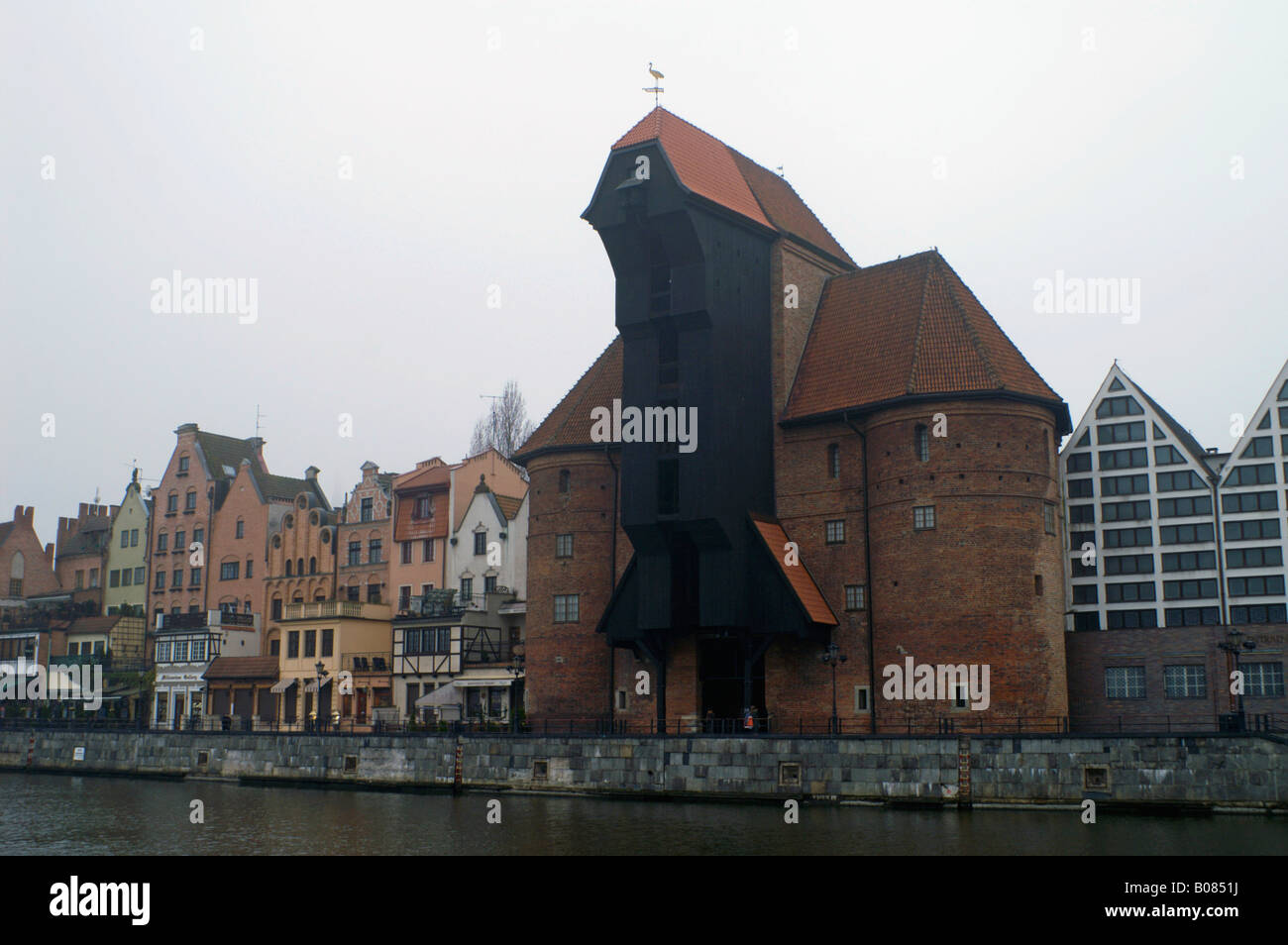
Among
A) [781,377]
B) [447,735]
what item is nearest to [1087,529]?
[781,377]

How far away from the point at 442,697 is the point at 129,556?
34875mm

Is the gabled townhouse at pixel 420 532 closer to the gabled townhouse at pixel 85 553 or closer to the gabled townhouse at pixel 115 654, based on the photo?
the gabled townhouse at pixel 115 654

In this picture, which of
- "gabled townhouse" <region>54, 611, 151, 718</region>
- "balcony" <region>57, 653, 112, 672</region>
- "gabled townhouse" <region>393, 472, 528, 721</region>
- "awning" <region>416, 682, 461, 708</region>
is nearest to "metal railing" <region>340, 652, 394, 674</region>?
"gabled townhouse" <region>393, 472, 528, 721</region>

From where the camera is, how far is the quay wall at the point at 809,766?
35.0m

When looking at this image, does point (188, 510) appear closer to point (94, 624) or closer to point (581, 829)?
point (94, 624)

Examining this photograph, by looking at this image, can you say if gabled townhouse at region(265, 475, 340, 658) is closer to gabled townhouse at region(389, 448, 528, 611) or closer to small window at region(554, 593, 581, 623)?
gabled townhouse at region(389, 448, 528, 611)

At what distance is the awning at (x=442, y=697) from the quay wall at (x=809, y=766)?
264 inches

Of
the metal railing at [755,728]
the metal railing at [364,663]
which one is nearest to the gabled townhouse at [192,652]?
the metal railing at [364,663]

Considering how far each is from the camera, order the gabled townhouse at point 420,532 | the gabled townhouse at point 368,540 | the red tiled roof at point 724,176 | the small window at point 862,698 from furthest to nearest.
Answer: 1. the gabled townhouse at point 368,540
2. the gabled townhouse at point 420,532
3. the red tiled roof at point 724,176
4. the small window at point 862,698

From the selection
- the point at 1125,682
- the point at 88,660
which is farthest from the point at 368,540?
the point at 1125,682

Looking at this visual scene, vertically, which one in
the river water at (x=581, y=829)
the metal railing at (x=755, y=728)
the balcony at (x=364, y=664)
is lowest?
the river water at (x=581, y=829)

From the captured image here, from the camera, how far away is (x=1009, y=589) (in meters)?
41.8

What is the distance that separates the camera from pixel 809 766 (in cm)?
3941
